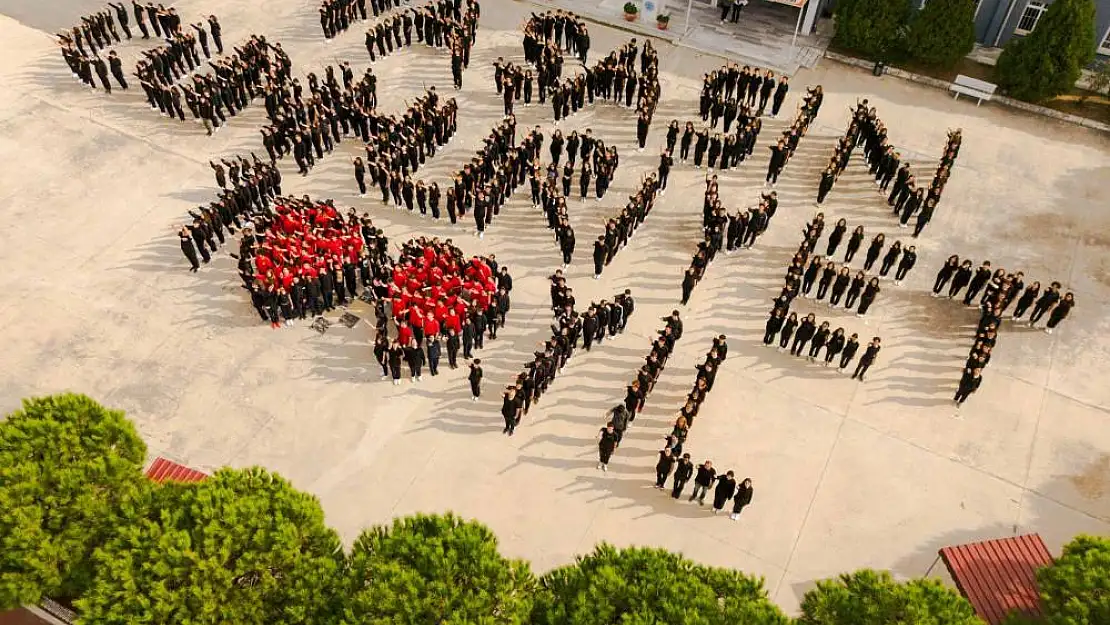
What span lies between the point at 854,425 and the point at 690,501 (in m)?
4.27

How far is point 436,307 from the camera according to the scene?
16078 millimetres

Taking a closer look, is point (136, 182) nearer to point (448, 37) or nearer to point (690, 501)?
point (448, 37)

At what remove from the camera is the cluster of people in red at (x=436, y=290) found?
15.9 meters

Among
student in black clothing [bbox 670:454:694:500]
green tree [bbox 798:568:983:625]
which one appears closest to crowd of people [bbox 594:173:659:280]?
student in black clothing [bbox 670:454:694:500]

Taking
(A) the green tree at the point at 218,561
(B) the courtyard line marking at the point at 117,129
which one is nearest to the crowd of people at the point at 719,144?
(B) the courtyard line marking at the point at 117,129

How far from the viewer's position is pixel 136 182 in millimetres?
20812

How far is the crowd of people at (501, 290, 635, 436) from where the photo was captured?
14.7m

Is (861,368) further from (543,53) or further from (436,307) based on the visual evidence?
(543,53)

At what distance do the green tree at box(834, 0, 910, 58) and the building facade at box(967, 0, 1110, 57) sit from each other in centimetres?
364

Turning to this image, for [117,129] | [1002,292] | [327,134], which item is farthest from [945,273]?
[117,129]

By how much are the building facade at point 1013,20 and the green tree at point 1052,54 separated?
6.90ft

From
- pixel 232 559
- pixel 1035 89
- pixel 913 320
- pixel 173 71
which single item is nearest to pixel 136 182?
pixel 173 71

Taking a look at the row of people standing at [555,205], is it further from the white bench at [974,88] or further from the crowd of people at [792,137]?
the white bench at [974,88]

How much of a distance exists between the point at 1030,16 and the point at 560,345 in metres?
23.5
